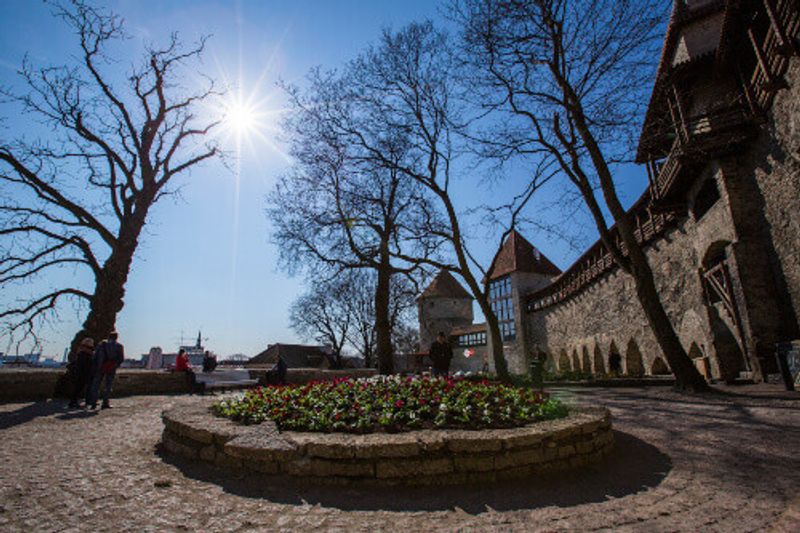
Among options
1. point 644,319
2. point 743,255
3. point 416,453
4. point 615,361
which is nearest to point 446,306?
point 615,361

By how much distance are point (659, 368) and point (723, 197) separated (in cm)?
740

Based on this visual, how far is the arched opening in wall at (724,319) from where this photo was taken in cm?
1017

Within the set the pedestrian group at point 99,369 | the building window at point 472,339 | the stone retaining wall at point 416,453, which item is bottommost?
the stone retaining wall at point 416,453

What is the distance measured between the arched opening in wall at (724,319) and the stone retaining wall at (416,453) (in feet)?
30.2

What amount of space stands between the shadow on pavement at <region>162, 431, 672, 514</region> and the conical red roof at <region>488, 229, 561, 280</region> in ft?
87.8

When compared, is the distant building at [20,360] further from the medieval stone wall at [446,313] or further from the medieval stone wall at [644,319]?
the medieval stone wall at [446,313]

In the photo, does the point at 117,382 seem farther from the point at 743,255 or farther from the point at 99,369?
the point at 743,255

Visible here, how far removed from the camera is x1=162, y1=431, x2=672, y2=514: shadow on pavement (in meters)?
2.95

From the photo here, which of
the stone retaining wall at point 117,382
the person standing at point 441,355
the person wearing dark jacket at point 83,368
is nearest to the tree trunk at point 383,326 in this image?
the stone retaining wall at point 117,382

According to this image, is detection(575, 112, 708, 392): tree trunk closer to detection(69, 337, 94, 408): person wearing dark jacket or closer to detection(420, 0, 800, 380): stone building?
detection(420, 0, 800, 380): stone building

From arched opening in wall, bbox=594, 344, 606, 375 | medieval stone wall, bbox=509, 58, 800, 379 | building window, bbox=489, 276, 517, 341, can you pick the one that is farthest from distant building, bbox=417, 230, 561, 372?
medieval stone wall, bbox=509, 58, 800, 379

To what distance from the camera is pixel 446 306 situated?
151 ft

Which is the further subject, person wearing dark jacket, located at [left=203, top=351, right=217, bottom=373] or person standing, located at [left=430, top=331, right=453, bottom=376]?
person wearing dark jacket, located at [left=203, top=351, right=217, bottom=373]

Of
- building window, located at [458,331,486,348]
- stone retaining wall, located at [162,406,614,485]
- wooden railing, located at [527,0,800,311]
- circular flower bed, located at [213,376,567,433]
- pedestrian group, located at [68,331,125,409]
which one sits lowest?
stone retaining wall, located at [162,406,614,485]
